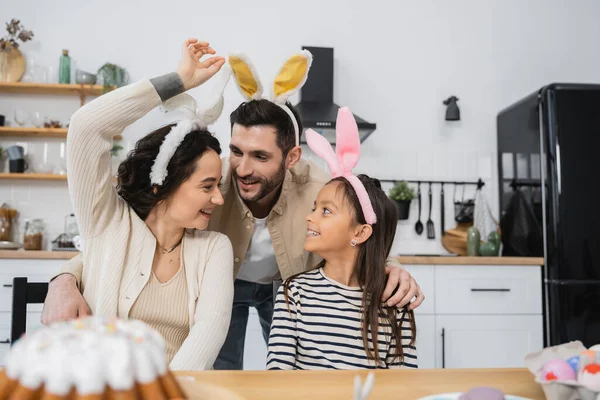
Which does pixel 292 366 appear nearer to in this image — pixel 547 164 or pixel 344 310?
pixel 344 310

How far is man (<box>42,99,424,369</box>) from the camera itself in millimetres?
1833

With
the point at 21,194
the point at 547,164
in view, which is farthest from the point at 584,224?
the point at 21,194

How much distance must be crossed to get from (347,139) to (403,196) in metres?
1.99

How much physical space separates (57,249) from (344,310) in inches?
88.0

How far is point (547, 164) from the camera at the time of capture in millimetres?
2988

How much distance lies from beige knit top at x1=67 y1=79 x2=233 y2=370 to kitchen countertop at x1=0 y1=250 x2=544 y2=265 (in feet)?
4.85

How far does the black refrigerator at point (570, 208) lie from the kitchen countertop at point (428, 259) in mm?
147

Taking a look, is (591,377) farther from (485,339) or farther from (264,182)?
(485,339)

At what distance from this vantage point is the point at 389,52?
3676mm

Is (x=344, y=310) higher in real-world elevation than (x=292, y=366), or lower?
higher

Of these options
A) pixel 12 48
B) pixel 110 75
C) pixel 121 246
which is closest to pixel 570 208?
pixel 121 246

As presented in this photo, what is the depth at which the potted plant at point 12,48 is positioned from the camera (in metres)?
3.24

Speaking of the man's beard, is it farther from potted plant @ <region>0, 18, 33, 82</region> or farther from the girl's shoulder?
potted plant @ <region>0, 18, 33, 82</region>

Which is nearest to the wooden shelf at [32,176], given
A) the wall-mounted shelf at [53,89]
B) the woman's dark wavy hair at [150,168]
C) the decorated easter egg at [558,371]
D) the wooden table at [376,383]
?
the wall-mounted shelf at [53,89]
